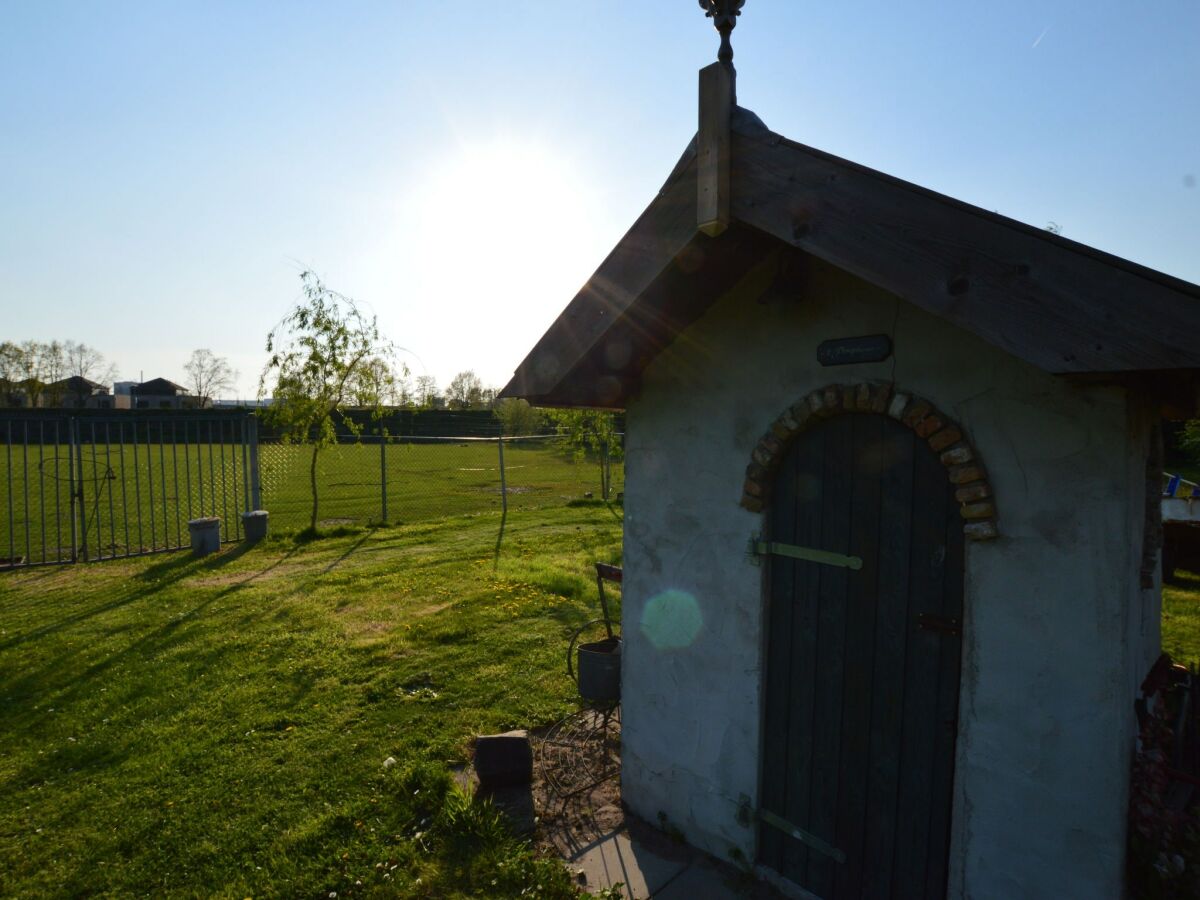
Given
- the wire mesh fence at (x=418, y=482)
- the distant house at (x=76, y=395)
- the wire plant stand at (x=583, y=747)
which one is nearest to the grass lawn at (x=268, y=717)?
the wire plant stand at (x=583, y=747)

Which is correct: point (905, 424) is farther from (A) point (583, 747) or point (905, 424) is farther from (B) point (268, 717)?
(B) point (268, 717)

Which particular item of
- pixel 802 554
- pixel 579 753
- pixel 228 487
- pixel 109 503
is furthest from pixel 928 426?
pixel 228 487

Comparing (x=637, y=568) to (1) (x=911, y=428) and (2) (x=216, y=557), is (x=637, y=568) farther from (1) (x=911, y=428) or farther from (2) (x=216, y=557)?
(2) (x=216, y=557)

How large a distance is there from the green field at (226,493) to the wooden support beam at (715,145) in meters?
8.80

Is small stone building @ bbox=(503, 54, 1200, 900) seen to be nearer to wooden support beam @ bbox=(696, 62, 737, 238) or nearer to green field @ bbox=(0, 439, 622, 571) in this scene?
wooden support beam @ bbox=(696, 62, 737, 238)

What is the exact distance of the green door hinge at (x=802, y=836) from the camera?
3426 mm

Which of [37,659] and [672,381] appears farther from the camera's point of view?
[37,659]

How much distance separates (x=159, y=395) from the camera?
86750 mm

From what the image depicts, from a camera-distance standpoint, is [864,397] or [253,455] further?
[253,455]

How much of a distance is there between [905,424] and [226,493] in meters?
19.6

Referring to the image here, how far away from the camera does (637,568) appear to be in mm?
4406

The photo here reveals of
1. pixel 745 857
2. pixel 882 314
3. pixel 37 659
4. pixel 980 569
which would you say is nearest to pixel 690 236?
pixel 882 314

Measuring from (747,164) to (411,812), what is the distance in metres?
4.39

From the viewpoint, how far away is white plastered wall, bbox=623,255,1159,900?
2.52 metres
